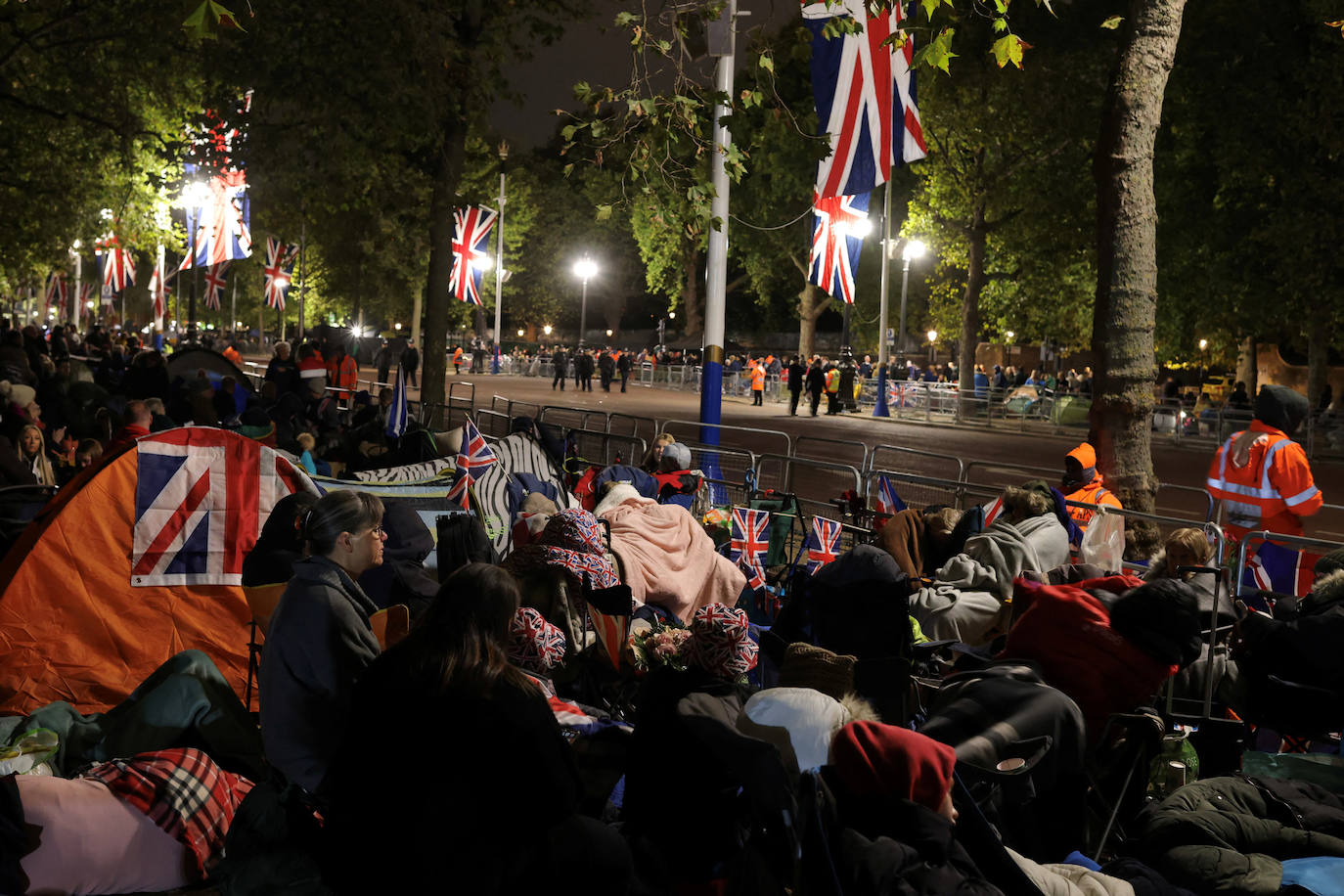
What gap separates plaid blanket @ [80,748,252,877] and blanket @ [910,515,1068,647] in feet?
13.1

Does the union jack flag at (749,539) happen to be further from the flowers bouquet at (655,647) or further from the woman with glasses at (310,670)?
the woman with glasses at (310,670)

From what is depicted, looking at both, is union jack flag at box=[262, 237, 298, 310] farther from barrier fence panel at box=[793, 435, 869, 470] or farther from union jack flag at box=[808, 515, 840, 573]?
union jack flag at box=[808, 515, 840, 573]

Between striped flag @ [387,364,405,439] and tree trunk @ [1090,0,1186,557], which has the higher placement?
tree trunk @ [1090,0,1186,557]

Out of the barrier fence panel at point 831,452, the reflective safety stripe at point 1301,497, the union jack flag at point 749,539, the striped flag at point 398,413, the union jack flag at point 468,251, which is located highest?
the union jack flag at point 468,251

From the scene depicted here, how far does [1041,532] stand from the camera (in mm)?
7500

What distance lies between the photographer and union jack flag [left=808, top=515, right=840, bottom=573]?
8.50 metres

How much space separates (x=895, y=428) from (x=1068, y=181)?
9585 millimetres

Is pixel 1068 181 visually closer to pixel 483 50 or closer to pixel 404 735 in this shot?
pixel 483 50

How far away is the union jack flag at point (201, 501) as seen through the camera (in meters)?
6.35

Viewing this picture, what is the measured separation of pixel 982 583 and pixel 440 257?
1370 centimetres

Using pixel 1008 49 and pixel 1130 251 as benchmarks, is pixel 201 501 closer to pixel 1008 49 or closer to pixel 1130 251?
pixel 1008 49

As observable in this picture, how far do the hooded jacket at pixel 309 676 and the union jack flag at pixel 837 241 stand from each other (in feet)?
38.0

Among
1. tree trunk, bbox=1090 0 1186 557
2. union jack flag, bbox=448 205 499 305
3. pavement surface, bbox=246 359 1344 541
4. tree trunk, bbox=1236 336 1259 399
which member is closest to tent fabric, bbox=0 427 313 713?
pavement surface, bbox=246 359 1344 541

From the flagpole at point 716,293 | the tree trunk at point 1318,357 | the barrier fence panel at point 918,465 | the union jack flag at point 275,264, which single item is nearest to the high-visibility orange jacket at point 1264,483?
the flagpole at point 716,293
